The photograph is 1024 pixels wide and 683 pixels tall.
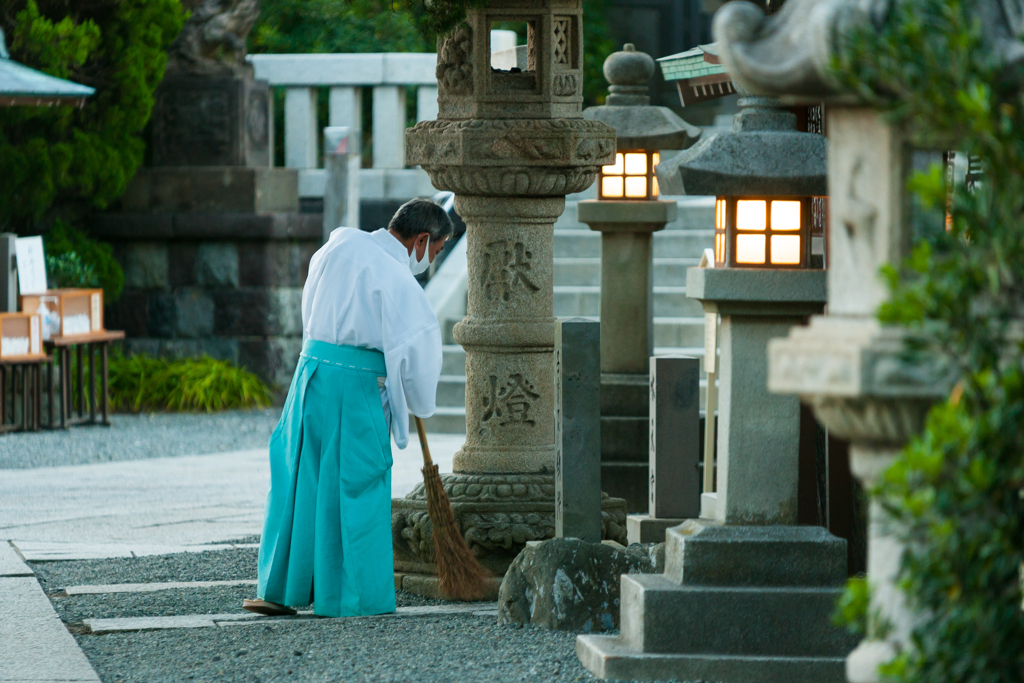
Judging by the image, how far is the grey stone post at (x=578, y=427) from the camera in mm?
5039

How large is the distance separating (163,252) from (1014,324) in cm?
1028

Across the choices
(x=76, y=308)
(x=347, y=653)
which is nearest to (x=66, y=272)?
(x=76, y=308)

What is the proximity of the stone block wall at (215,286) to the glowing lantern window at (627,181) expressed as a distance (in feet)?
14.6

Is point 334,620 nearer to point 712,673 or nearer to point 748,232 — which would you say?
point 712,673

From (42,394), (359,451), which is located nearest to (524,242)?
(359,451)

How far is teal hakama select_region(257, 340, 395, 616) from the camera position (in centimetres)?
505

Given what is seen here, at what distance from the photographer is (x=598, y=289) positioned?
11.7m

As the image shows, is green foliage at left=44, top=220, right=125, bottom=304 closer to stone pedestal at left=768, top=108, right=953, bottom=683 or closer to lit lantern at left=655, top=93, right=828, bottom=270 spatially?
lit lantern at left=655, top=93, right=828, bottom=270

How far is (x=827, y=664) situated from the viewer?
4.09 m

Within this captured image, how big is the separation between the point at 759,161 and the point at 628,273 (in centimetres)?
352

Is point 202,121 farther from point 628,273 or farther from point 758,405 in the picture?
point 758,405

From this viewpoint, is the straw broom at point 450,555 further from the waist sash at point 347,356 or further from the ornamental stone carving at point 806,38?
the ornamental stone carving at point 806,38

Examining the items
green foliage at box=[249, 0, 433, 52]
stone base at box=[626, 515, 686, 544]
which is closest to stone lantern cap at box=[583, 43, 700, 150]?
stone base at box=[626, 515, 686, 544]

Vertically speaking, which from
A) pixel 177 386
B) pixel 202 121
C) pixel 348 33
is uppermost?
pixel 348 33
